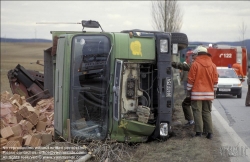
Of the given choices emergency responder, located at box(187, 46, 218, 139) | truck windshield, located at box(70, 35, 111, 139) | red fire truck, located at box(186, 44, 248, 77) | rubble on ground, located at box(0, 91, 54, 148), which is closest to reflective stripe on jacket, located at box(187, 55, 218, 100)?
emergency responder, located at box(187, 46, 218, 139)

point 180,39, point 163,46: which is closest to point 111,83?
point 163,46

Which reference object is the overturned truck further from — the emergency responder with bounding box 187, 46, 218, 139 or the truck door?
the emergency responder with bounding box 187, 46, 218, 139

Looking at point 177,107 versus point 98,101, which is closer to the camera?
point 98,101

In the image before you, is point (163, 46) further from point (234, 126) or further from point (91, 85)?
point (234, 126)

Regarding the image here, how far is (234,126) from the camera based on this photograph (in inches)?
473

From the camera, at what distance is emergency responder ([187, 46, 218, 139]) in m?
9.68

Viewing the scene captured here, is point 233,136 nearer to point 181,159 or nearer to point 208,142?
point 208,142

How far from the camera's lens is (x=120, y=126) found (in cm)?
872

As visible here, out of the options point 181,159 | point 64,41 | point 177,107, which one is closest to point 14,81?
point 177,107

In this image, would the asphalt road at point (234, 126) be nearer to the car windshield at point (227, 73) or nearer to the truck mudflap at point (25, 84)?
the truck mudflap at point (25, 84)

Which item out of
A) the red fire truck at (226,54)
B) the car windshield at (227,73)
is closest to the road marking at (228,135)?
the car windshield at (227,73)

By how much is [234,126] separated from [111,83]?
14.8 feet

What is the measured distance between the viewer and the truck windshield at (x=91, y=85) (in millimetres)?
8687

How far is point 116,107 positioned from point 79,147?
99 centimetres
